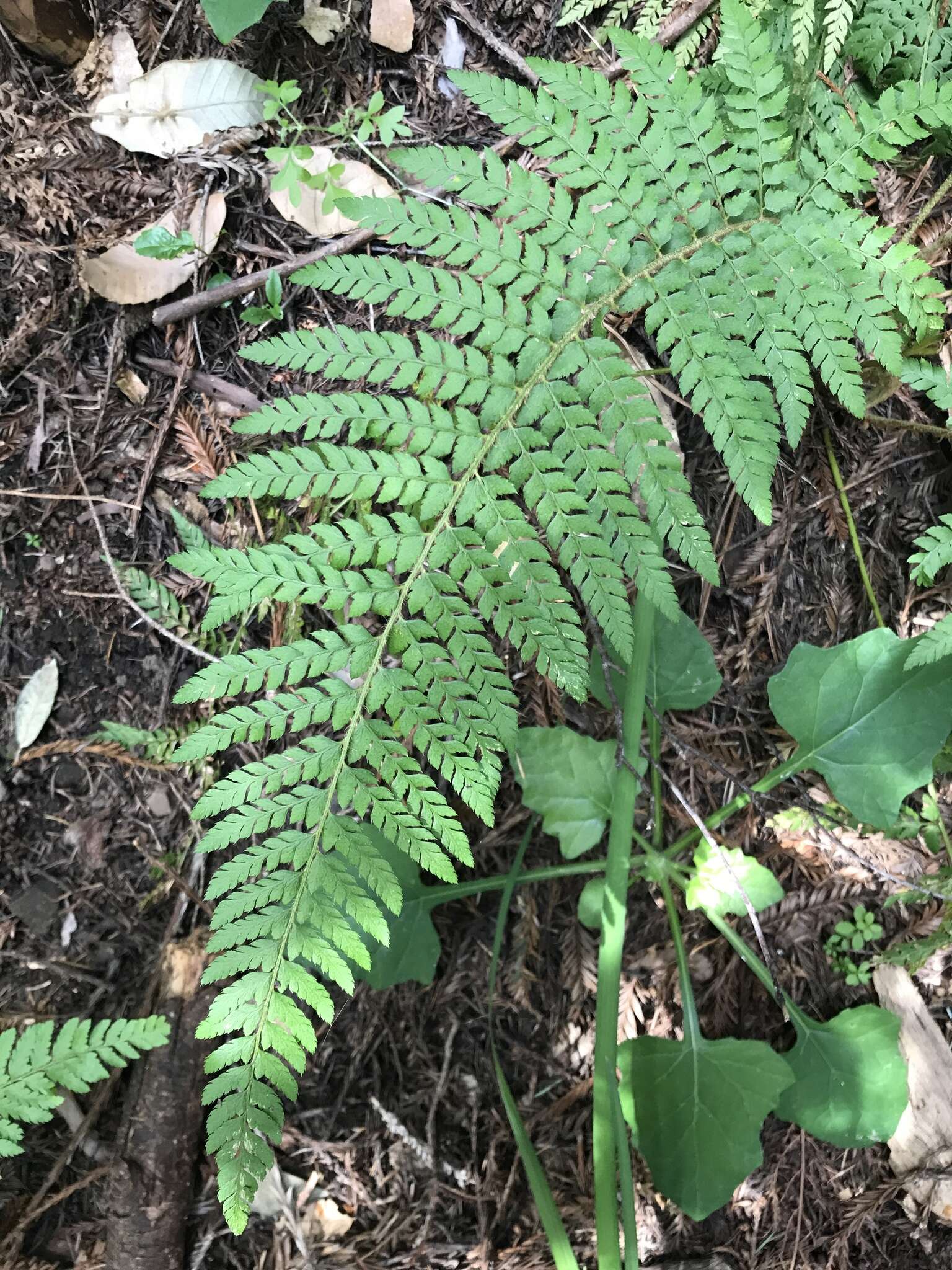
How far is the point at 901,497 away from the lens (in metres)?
2.58

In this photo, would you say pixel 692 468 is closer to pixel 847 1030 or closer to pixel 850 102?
pixel 850 102

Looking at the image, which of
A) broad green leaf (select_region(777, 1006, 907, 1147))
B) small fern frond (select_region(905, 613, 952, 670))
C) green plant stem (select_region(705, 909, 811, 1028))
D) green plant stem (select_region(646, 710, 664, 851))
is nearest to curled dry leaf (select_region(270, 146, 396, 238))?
green plant stem (select_region(646, 710, 664, 851))

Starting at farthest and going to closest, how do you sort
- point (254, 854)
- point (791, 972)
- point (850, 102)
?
point (791, 972) < point (850, 102) < point (254, 854)

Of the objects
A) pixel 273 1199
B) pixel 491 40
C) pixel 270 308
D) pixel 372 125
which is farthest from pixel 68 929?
pixel 491 40

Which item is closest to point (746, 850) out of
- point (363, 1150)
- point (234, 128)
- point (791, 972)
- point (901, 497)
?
point (791, 972)

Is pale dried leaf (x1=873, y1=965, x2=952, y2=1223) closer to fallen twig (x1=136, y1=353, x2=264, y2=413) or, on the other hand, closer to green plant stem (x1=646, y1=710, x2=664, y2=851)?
green plant stem (x1=646, y1=710, x2=664, y2=851)

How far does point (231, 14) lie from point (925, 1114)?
3745 millimetres

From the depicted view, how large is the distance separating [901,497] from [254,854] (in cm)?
216

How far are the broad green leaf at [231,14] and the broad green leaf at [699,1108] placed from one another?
9.83ft

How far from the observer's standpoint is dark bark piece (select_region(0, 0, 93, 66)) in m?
2.37

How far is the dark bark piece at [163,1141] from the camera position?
7.82 feet

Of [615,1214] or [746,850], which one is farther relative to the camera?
[746,850]

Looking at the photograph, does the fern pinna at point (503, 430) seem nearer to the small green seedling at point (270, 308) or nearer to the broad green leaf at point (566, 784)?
the broad green leaf at point (566, 784)

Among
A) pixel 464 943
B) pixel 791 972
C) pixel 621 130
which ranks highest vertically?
pixel 621 130
